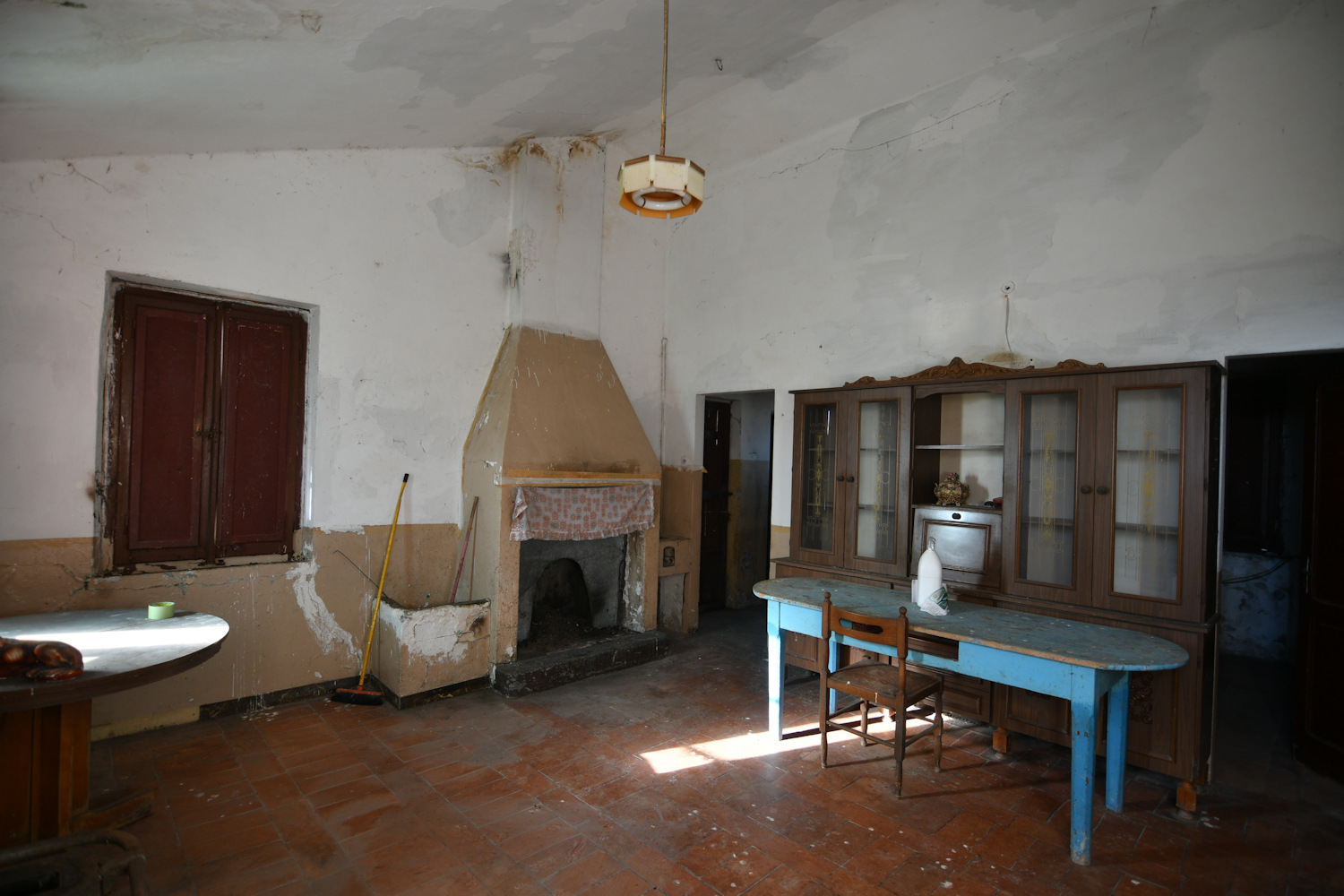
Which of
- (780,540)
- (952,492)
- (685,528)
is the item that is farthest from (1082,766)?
(685,528)

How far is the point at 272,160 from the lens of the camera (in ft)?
12.6

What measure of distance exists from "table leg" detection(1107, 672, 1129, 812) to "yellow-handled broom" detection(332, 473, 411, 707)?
391 centimetres

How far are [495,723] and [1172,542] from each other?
145 inches

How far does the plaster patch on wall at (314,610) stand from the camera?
3979mm

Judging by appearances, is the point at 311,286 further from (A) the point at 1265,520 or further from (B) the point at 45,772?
(A) the point at 1265,520

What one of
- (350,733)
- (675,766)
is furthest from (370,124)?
(675,766)

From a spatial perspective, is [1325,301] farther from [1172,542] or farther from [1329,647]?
[1329,647]

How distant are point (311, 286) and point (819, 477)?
139 inches

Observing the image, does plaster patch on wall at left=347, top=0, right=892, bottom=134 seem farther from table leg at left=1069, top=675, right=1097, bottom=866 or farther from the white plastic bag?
table leg at left=1069, top=675, right=1097, bottom=866

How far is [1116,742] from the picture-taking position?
290cm

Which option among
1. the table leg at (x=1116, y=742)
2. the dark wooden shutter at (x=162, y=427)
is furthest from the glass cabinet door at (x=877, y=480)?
the dark wooden shutter at (x=162, y=427)

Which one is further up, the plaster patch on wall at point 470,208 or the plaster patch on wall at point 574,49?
the plaster patch on wall at point 574,49

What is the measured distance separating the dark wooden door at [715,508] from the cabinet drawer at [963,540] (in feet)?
8.56

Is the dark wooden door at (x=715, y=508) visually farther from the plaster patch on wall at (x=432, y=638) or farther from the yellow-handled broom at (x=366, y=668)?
the yellow-handled broom at (x=366, y=668)
